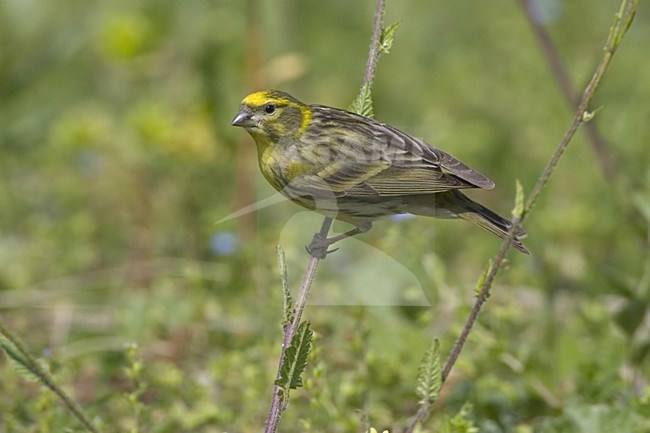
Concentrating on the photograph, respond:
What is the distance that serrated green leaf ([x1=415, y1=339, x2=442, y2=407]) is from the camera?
2.55m

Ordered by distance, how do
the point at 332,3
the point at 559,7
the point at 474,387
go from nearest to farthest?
the point at 474,387 < the point at 559,7 < the point at 332,3

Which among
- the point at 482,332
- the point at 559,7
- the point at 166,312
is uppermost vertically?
the point at 559,7

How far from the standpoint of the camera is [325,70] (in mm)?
8109

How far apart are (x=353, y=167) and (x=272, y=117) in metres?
0.32

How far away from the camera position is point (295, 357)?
2418mm

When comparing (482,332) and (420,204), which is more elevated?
(420,204)

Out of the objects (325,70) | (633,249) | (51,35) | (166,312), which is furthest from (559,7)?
(166,312)

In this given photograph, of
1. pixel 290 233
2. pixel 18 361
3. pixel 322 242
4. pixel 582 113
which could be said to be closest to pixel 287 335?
pixel 322 242

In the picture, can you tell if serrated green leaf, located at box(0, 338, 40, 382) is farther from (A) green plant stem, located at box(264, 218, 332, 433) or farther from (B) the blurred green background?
(B) the blurred green background

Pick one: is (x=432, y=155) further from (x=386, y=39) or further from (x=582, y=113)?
(x=582, y=113)

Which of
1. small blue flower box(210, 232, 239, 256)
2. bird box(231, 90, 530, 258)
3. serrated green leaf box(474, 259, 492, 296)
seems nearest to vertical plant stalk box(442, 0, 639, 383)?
serrated green leaf box(474, 259, 492, 296)

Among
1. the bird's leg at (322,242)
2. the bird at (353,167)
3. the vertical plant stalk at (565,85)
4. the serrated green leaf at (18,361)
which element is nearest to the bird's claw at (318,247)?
the bird's leg at (322,242)

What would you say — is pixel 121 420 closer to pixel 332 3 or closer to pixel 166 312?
pixel 166 312

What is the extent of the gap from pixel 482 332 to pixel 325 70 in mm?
4565
